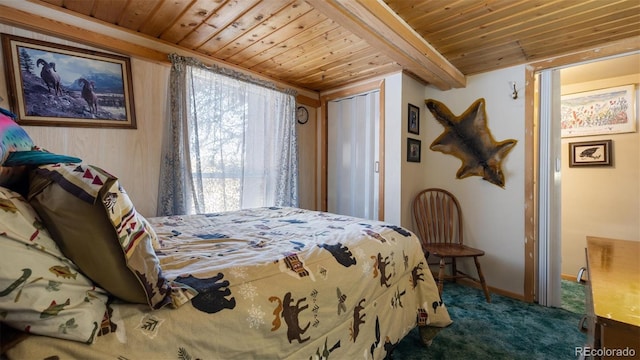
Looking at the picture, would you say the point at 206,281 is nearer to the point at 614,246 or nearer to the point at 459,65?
the point at 614,246

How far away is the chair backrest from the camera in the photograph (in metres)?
2.86

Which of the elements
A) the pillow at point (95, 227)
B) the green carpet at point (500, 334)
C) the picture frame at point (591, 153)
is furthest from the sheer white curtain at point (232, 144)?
the picture frame at point (591, 153)

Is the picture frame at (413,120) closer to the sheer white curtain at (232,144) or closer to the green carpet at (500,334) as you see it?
the sheer white curtain at (232,144)

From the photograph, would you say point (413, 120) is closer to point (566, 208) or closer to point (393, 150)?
point (393, 150)

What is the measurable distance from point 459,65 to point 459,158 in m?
0.96

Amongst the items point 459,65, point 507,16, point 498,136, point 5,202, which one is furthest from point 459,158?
point 5,202

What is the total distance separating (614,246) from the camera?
1.30 meters

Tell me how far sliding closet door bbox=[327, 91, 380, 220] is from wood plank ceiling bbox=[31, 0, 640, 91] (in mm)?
628

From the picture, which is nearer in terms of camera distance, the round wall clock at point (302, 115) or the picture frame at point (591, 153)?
the picture frame at point (591, 153)

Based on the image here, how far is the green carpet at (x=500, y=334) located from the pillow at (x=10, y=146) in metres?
1.92

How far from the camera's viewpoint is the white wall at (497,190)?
101 inches

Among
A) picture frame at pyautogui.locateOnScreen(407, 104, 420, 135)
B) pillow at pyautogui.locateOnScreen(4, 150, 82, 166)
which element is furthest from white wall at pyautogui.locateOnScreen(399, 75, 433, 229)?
pillow at pyautogui.locateOnScreen(4, 150, 82, 166)

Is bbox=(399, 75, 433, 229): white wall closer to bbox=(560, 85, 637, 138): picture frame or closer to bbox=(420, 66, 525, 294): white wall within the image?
bbox=(420, 66, 525, 294): white wall

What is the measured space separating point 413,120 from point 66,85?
305cm
